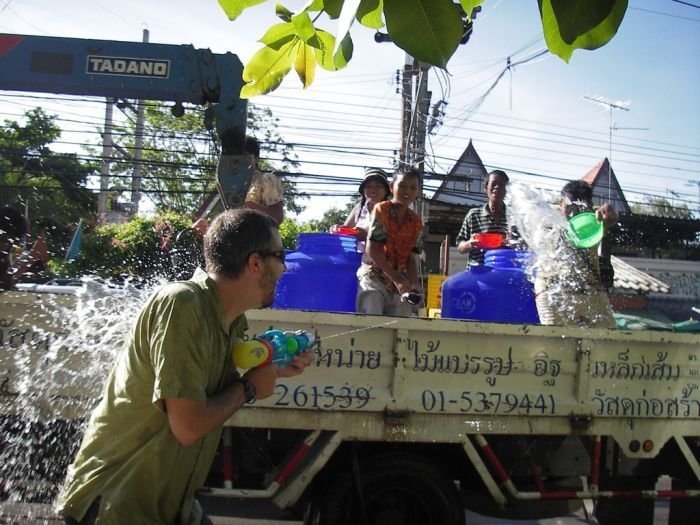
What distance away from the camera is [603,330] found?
3.56 m

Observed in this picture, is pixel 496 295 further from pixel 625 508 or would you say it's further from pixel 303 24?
pixel 303 24

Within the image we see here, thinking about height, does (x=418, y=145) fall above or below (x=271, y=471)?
above

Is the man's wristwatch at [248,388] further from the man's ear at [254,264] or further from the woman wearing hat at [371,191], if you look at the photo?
the woman wearing hat at [371,191]

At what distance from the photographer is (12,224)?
14.0 ft

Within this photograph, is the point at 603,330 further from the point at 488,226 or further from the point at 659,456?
the point at 488,226

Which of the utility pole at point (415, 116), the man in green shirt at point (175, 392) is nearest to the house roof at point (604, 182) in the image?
the utility pole at point (415, 116)

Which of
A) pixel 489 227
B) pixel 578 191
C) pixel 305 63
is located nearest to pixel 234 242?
pixel 305 63

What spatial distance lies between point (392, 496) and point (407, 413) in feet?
1.69

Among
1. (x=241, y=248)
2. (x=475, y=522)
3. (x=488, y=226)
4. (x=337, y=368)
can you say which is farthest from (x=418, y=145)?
(x=241, y=248)

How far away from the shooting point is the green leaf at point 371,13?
1.17 meters

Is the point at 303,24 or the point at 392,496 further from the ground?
the point at 303,24

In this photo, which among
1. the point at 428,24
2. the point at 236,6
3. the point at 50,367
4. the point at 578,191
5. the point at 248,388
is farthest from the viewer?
the point at 578,191

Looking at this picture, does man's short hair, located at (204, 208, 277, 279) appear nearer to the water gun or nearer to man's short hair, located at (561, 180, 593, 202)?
the water gun

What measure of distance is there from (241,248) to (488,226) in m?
3.58
